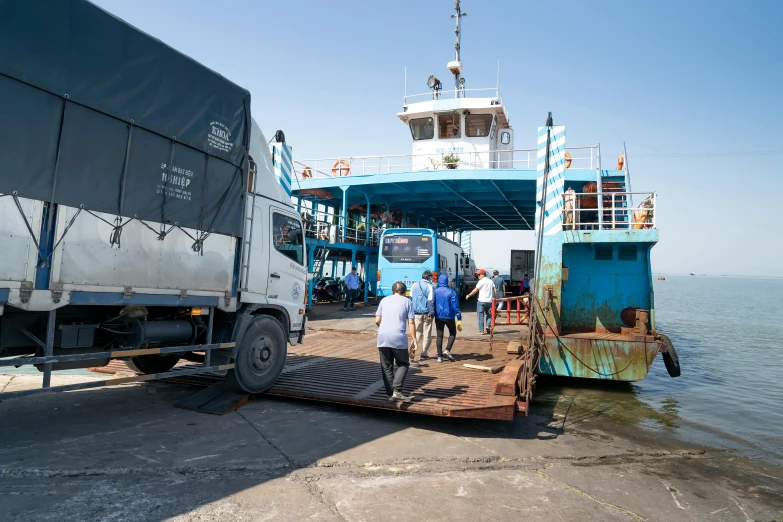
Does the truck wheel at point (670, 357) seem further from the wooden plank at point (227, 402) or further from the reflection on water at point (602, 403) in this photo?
the wooden plank at point (227, 402)

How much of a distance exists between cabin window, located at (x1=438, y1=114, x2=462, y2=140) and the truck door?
1839 centimetres

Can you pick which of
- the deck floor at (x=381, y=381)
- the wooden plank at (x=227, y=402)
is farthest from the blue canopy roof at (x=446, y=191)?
the wooden plank at (x=227, y=402)

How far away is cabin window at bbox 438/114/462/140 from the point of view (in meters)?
24.8

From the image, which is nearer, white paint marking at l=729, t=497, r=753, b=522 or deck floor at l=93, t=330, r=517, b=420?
white paint marking at l=729, t=497, r=753, b=522

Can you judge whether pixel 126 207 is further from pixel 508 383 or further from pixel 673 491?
pixel 673 491

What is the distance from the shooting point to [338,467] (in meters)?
4.81

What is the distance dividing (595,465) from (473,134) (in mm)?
21270

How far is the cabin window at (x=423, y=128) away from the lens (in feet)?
82.6

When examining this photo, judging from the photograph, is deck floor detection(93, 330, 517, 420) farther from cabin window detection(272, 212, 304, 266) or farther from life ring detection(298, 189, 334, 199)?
life ring detection(298, 189, 334, 199)

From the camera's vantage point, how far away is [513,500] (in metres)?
4.27

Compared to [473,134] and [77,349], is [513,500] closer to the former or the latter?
[77,349]

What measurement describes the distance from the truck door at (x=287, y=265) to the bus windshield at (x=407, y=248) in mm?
12391

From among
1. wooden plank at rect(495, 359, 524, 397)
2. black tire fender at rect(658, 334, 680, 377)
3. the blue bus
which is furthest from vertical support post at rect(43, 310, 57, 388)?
the blue bus

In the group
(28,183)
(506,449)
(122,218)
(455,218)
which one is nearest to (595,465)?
(506,449)
